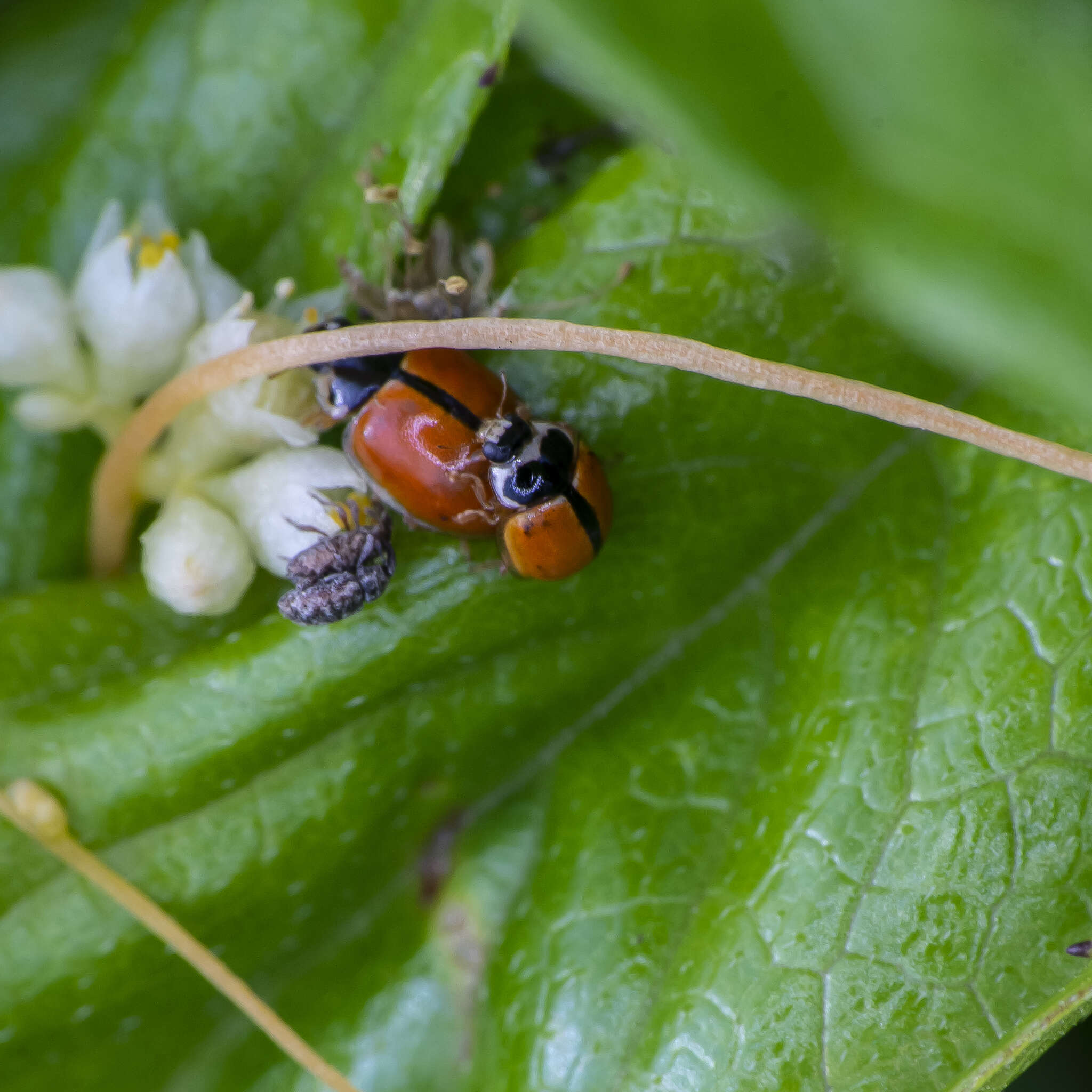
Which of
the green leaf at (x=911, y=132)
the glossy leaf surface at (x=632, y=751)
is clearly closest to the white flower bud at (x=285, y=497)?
the glossy leaf surface at (x=632, y=751)

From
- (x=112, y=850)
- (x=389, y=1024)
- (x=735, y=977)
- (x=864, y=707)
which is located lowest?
(x=389, y=1024)

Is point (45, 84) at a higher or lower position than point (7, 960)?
higher

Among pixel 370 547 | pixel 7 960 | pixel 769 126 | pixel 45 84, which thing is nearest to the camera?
pixel 769 126

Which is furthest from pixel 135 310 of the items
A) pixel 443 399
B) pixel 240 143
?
pixel 443 399

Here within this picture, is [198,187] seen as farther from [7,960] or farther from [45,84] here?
[7,960]

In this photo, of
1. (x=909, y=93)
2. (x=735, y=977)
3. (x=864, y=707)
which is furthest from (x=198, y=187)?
(x=735, y=977)

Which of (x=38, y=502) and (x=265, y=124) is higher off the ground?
(x=265, y=124)

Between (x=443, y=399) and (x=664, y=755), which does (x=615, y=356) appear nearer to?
(x=443, y=399)
